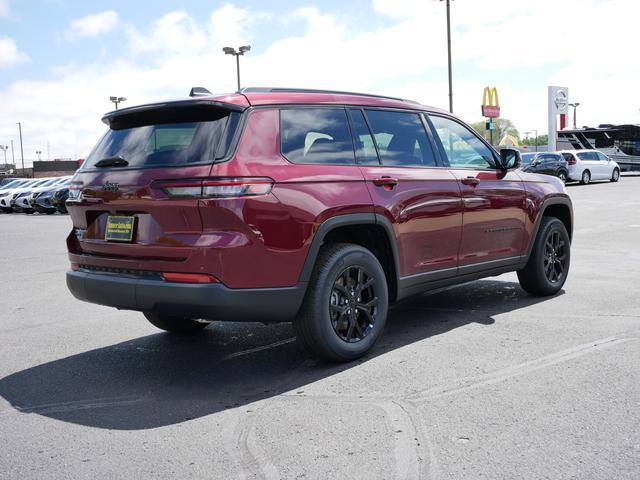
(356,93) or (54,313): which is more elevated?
(356,93)

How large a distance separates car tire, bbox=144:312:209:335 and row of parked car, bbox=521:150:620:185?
93.2 feet

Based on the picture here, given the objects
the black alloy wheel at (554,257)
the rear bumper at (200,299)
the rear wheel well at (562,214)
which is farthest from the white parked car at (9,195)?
the rear bumper at (200,299)

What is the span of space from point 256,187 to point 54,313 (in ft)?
12.4

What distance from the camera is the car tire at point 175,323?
5.78m

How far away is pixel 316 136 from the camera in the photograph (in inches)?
191

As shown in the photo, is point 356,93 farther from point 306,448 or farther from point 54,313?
point 54,313

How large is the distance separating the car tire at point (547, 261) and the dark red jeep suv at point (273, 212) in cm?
136

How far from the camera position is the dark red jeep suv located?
426cm

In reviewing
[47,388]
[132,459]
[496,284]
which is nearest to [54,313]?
[47,388]

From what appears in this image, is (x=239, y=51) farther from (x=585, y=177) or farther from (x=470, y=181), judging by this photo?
(x=470, y=181)

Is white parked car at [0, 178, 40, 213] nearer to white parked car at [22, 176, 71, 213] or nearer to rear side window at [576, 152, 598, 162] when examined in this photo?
white parked car at [22, 176, 71, 213]

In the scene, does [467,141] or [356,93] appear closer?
[356,93]

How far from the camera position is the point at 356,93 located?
5430mm

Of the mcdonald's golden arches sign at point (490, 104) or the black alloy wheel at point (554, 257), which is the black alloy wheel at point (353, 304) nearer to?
the black alloy wheel at point (554, 257)
